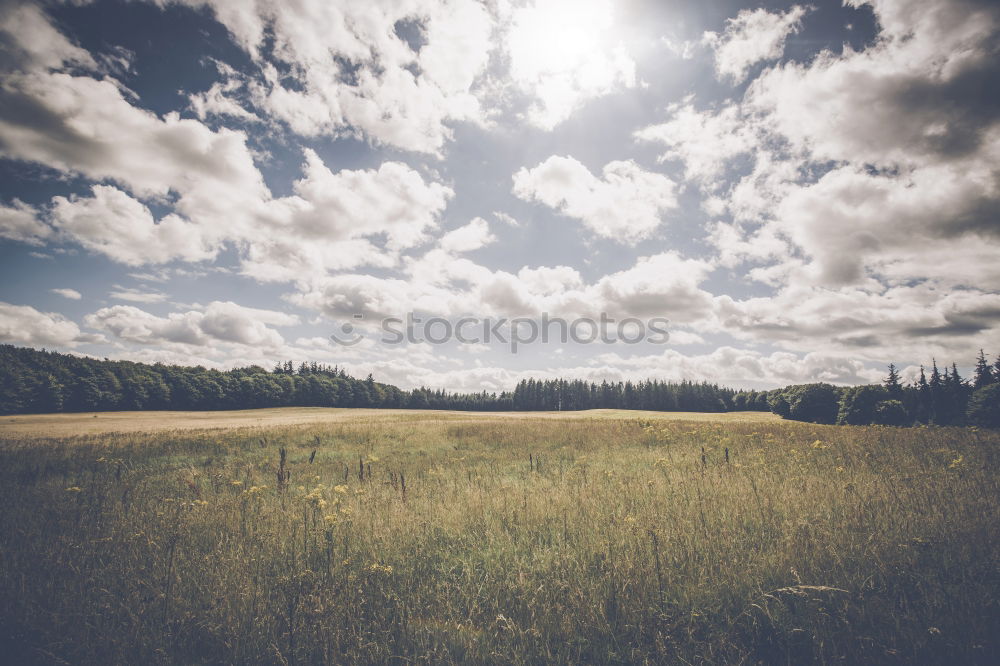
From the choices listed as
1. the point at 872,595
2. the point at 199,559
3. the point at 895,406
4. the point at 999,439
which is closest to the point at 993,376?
the point at 895,406

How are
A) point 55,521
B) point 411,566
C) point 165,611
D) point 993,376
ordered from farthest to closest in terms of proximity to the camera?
1. point 993,376
2. point 55,521
3. point 411,566
4. point 165,611

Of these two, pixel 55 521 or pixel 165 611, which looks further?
pixel 55 521

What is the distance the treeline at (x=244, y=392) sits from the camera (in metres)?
50.6

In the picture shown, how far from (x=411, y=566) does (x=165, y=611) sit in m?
1.99

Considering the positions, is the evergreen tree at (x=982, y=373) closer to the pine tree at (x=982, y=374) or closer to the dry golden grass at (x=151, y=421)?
the pine tree at (x=982, y=374)

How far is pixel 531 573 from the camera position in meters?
3.48

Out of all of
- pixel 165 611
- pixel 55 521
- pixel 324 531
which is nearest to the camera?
pixel 165 611

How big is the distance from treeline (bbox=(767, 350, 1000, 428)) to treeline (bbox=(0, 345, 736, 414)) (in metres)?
29.8

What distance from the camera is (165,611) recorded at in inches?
113

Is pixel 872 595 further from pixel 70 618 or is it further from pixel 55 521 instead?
pixel 55 521

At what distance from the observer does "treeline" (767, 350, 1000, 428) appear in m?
43.6

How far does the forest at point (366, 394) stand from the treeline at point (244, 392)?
17 centimetres

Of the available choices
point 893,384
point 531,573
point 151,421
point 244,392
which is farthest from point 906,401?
point 244,392

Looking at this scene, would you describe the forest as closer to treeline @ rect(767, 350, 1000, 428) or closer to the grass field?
treeline @ rect(767, 350, 1000, 428)
